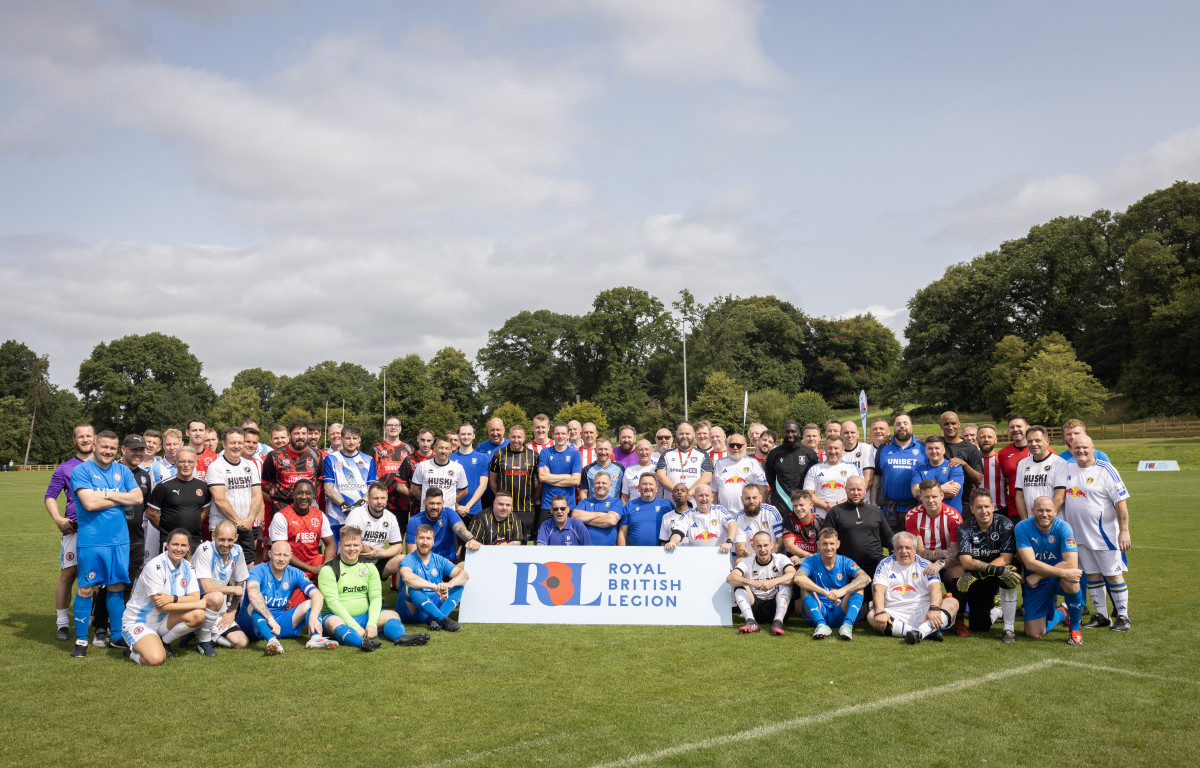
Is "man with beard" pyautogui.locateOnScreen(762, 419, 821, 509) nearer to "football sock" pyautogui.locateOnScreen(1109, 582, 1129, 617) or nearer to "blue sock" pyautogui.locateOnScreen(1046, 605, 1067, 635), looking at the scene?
"blue sock" pyautogui.locateOnScreen(1046, 605, 1067, 635)

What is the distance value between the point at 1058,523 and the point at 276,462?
7831 mm

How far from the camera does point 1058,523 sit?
6941mm

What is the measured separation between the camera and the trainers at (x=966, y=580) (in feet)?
22.8

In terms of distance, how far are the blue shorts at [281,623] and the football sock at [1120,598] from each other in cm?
755

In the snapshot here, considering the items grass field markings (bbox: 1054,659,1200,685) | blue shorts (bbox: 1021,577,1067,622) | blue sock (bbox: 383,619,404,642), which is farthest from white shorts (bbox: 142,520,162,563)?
blue shorts (bbox: 1021,577,1067,622)

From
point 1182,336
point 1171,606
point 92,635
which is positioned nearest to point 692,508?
point 1171,606

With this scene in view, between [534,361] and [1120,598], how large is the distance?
191ft

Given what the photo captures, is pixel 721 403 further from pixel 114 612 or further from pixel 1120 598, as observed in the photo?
pixel 114 612

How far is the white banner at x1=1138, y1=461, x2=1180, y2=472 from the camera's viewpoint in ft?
95.0

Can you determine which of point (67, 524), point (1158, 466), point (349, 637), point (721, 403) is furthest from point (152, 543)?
point (721, 403)

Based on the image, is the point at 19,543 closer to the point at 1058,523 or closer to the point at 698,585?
the point at 698,585

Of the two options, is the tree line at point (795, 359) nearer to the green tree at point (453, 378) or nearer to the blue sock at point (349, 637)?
the green tree at point (453, 378)

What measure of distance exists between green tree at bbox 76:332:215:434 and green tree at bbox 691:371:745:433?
41.9 m

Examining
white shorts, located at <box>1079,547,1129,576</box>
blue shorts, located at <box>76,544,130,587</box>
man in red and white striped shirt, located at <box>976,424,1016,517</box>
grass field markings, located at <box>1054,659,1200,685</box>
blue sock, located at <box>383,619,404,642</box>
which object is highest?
man in red and white striped shirt, located at <box>976,424,1016,517</box>
